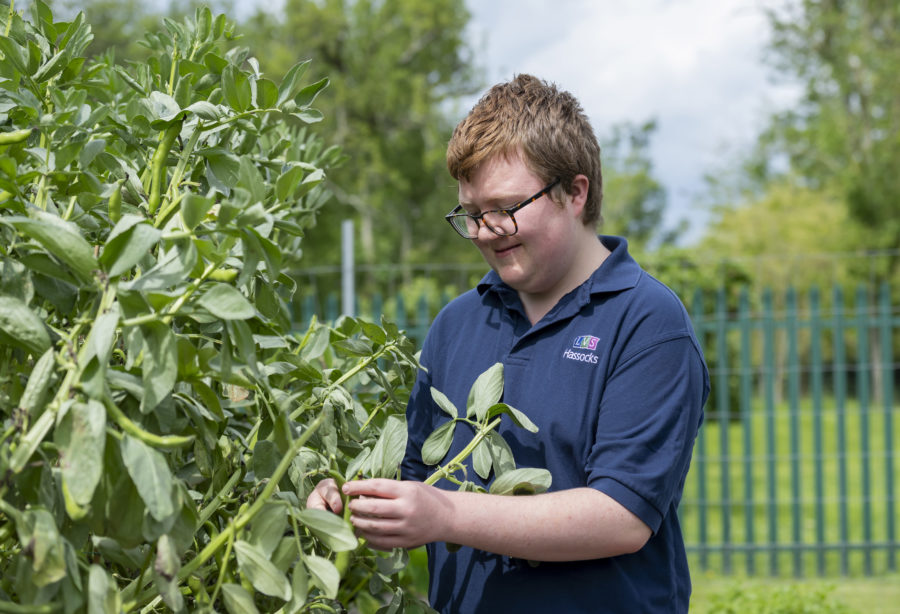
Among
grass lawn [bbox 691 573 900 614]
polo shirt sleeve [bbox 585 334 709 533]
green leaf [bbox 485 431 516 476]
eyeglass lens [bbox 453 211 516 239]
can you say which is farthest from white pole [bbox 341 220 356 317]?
green leaf [bbox 485 431 516 476]

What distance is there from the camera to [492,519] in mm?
1278

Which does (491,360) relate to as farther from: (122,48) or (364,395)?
(122,48)

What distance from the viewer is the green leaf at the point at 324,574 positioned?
107 centimetres

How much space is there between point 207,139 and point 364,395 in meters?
0.72

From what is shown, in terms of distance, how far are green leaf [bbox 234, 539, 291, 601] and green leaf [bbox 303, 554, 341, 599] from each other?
0.06m

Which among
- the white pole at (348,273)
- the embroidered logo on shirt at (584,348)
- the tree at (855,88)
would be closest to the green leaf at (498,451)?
the embroidered logo on shirt at (584,348)

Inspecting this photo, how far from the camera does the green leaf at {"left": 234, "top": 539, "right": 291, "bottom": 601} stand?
3.33 ft

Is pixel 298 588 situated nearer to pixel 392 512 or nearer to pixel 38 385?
pixel 392 512

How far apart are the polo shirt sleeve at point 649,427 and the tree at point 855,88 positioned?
20.4m

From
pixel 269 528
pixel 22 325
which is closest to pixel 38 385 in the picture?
pixel 22 325

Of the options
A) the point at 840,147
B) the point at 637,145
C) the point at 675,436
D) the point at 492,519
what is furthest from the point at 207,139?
the point at 637,145

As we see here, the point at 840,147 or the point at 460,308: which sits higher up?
the point at 840,147

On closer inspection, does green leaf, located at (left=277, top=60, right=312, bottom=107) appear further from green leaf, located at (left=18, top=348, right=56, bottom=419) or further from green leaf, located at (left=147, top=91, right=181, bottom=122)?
green leaf, located at (left=18, top=348, right=56, bottom=419)

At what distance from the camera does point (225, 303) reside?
0.92m
